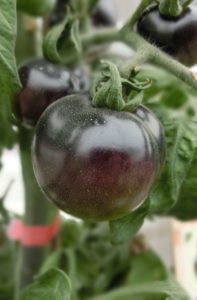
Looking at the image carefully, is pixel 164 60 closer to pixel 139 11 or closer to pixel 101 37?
pixel 139 11

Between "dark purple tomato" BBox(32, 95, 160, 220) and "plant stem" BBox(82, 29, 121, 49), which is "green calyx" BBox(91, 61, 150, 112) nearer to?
"dark purple tomato" BBox(32, 95, 160, 220)

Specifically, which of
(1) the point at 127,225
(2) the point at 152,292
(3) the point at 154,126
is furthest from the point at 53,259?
(3) the point at 154,126

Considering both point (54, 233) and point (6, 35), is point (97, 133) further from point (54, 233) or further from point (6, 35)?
point (54, 233)

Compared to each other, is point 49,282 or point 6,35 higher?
point 6,35

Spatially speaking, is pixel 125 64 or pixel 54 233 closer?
pixel 125 64

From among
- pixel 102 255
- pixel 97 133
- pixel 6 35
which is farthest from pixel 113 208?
pixel 102 255

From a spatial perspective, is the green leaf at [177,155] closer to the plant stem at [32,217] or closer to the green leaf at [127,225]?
the green leaf at [127,225]
